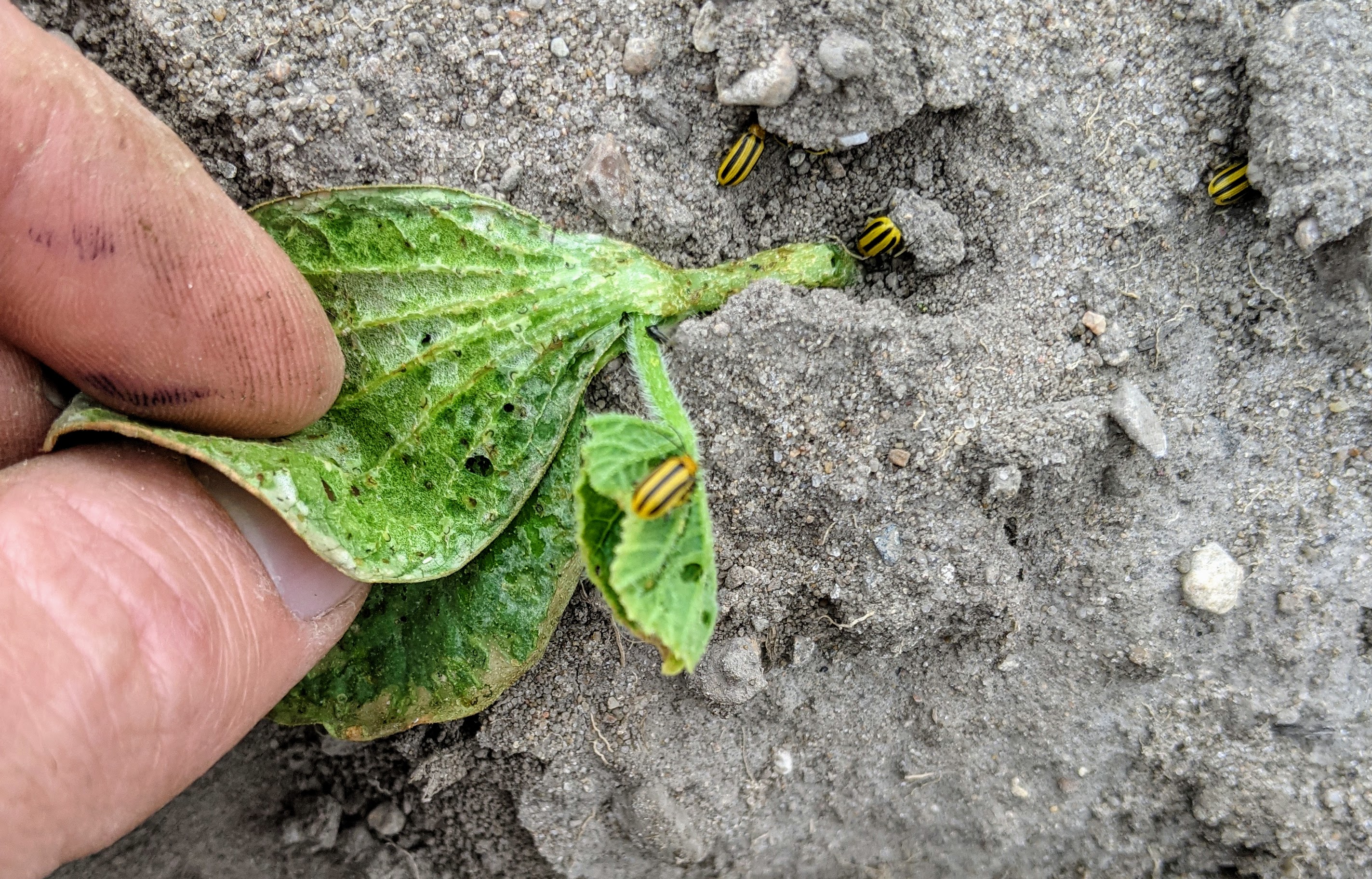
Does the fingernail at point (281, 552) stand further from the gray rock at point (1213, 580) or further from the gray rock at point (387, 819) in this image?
the gray rock at point (1213, 580)

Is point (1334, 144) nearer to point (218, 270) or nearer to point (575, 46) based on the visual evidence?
point (575, 46)

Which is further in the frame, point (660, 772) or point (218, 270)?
point (660, 772)

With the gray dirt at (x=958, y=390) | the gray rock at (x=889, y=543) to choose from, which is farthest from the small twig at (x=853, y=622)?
the gray rock at (x=889, y=543)

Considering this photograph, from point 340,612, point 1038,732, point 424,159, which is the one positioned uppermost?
point 424,159

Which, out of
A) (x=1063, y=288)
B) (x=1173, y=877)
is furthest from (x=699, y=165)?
(x=1173, y=877)

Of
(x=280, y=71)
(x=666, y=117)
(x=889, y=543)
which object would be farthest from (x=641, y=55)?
(x=889, y=543)

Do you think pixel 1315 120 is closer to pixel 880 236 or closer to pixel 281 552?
pixel 880 236
